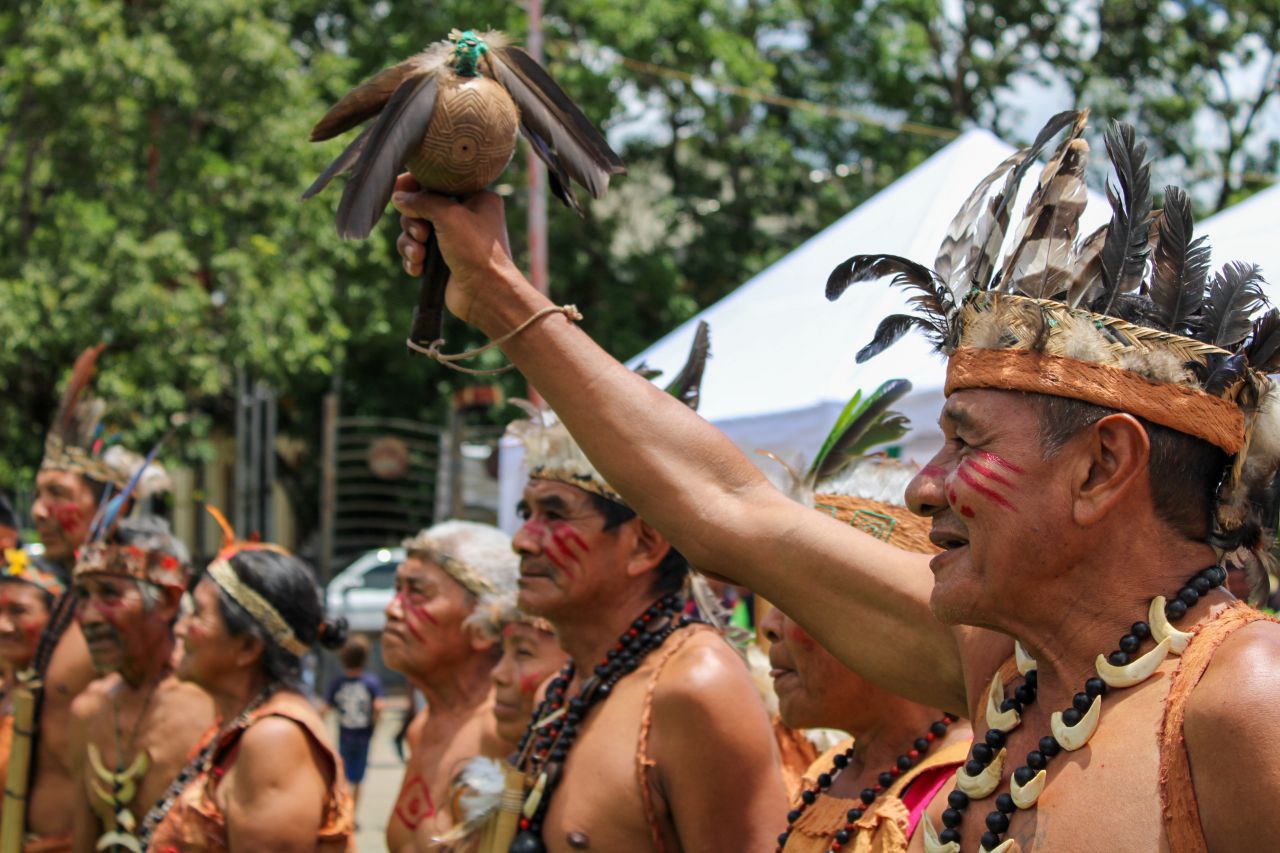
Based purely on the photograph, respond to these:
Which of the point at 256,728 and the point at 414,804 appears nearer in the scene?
the point at 256,728

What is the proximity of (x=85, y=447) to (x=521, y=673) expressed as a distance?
3826 mm

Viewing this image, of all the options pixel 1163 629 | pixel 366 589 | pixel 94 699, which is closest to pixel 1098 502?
pixel 1163 629

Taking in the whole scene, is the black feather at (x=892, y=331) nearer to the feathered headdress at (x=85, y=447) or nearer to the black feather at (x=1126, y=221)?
the black feather at (x=1126, y=221)

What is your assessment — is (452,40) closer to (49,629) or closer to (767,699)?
(767,699)

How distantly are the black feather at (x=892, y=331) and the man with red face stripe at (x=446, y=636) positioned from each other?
3.23 metres

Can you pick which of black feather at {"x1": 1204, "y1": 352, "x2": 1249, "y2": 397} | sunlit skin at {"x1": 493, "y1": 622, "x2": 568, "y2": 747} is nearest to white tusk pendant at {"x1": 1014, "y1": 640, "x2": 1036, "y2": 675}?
black feather at {"x1": 1204, "y1": 352, "x2": 1249, "y2": 397}

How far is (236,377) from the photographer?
17125mm

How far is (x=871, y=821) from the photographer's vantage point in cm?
278

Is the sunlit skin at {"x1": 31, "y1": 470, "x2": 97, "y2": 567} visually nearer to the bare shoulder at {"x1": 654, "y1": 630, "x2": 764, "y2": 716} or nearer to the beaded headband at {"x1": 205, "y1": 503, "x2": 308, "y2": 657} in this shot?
the beaded headband at {"x1": 205, "y1": 503, "x2": 308, "y2": 657}

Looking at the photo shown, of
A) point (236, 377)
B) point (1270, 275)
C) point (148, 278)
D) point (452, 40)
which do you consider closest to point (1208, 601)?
point (452, 40)

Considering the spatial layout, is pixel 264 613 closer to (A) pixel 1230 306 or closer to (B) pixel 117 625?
(B) pixel 117 625

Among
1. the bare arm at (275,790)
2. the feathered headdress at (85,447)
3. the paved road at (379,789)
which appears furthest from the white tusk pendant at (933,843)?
the paved road at (379,789)

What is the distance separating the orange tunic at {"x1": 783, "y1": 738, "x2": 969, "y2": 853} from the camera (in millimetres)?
2725

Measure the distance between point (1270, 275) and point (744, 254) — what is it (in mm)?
15308
